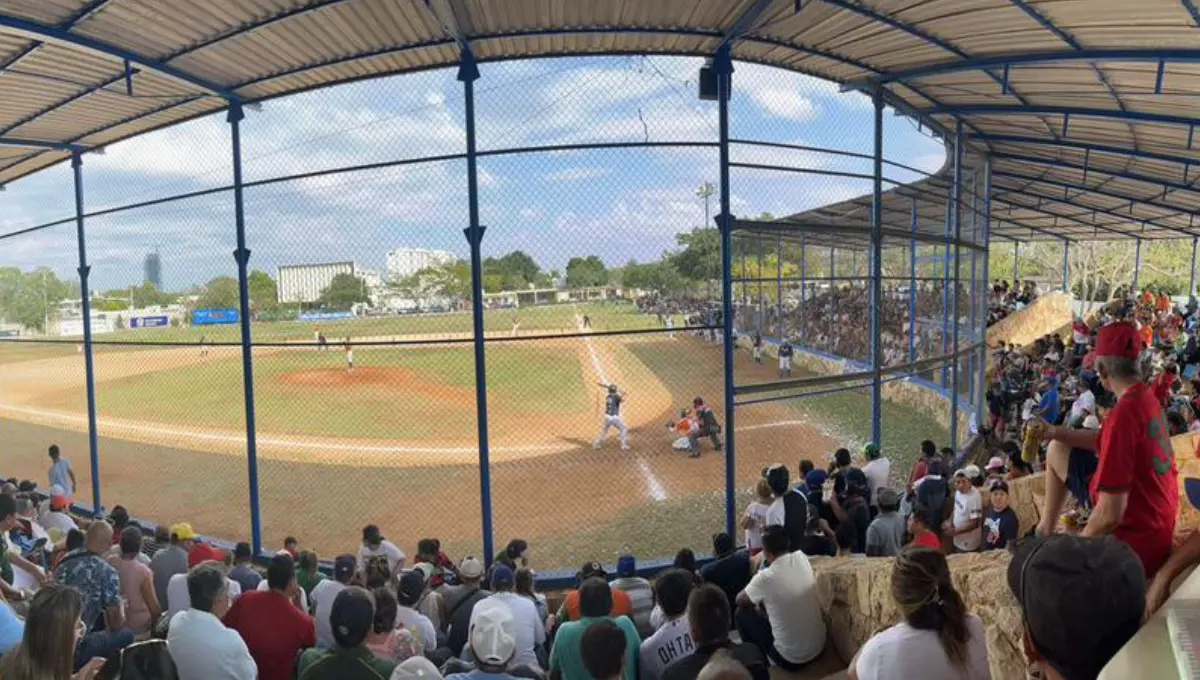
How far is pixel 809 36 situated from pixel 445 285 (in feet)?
17.6

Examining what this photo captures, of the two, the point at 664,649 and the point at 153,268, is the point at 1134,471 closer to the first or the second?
the point at 664,649

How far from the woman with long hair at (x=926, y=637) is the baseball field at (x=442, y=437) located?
16.7 ft

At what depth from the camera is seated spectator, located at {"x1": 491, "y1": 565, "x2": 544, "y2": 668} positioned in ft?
14.0

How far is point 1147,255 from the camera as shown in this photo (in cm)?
5647

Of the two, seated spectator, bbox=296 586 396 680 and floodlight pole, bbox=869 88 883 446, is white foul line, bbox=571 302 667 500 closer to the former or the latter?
floodlight pole, bbox=869 88 883 446

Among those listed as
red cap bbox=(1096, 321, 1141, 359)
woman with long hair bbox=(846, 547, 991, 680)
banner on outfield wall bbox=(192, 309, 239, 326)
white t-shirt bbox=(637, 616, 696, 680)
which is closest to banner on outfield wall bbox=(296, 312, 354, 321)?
banner on outfield wall bbox=(192, 309, 239, 326)

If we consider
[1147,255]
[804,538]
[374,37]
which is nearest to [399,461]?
[374,37]

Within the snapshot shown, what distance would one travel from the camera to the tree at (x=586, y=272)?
8.16 m

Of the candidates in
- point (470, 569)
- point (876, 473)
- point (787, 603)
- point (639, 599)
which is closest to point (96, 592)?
point (470, 569)

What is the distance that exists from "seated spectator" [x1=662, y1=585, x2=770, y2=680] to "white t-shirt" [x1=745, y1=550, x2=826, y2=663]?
1007 millimetres

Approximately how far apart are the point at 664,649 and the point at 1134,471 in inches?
93.7

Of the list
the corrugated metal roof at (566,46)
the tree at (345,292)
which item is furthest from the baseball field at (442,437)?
the corrugated metal roof at (566,46)

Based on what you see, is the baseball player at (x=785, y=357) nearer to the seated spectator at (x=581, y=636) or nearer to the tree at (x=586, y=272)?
the tree at (x=586, y=272)

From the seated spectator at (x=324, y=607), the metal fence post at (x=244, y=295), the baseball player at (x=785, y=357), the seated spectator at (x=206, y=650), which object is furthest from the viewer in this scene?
the baseball player at (x=785, y=357)
